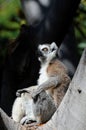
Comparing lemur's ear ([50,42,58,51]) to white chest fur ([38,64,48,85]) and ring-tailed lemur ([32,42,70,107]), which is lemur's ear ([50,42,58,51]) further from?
white chest fur ([38,64,48,85])

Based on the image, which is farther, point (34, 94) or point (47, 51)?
point (47, 51)

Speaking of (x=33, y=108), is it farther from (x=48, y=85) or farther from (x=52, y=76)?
(x=52, y=76)

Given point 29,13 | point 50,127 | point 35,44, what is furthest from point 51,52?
point 50,127

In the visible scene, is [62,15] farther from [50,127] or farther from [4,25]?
[50,127]

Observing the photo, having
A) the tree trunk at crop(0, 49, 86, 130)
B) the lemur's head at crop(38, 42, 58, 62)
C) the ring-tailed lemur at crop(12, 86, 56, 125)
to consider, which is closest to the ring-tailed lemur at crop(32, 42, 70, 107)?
the lemur's head at crop(38, 42, 58, 62)

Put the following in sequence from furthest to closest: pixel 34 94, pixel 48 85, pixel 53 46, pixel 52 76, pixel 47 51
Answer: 1. pixel 47 51
2. pixel 53 46
3. pixel 52 76
4. pixel 48 85
5. pixel 34 94

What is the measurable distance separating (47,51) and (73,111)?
3.20 metres

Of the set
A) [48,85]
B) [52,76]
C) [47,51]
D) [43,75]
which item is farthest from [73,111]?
[47,51]

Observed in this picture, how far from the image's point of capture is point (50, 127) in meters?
5.57

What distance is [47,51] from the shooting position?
833 cm

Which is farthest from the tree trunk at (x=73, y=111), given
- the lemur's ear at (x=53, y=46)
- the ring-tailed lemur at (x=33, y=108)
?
the lemur's ear at (x=53, y=46)

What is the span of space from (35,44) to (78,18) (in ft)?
4.31

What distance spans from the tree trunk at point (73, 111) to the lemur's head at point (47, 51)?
2.80 meters

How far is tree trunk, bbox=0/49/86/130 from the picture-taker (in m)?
5.02
